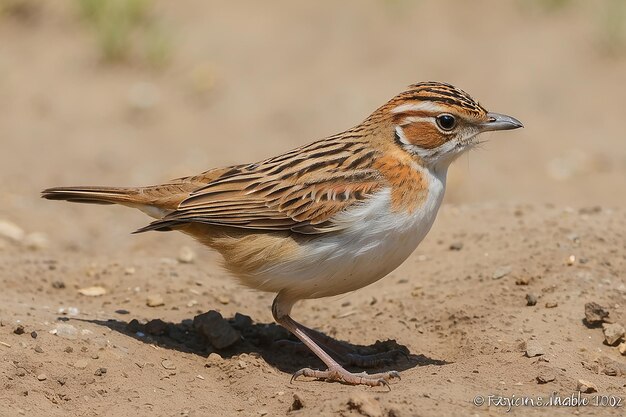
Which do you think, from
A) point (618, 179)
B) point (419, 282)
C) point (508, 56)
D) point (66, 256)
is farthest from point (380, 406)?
point (508, 56)

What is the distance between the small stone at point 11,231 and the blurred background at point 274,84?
462 millimetres

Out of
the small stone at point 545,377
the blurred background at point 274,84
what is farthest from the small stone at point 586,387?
the blurred background at point 274,84

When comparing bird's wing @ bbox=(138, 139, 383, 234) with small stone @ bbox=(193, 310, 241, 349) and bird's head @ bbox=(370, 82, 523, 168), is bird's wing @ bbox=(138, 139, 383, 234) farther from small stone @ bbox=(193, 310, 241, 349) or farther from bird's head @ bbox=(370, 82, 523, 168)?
small stone @ bbox=(193, 310, 241, 349)

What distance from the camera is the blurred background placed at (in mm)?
13523

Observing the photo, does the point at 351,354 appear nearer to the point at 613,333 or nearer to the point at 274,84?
the point at 613,333

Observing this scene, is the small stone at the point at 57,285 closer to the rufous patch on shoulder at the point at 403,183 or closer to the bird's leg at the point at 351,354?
the bird's leg at the point at 351,354

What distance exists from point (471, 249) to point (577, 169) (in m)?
4.77

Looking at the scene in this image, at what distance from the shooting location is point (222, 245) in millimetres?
7922

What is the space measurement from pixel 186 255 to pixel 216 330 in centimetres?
259

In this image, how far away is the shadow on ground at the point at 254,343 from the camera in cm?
808

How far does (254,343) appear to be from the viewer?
848cm

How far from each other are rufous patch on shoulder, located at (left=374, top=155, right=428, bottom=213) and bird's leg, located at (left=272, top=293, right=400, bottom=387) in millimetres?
1196

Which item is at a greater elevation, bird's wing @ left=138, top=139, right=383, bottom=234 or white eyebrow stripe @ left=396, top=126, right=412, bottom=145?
white eyebrow stripe @ left=396, top=126, right=412, bottom=145

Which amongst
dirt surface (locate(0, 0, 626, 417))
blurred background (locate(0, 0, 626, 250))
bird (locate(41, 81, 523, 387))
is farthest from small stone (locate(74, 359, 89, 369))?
blurred background (locate(0, 0, 626, 250))
